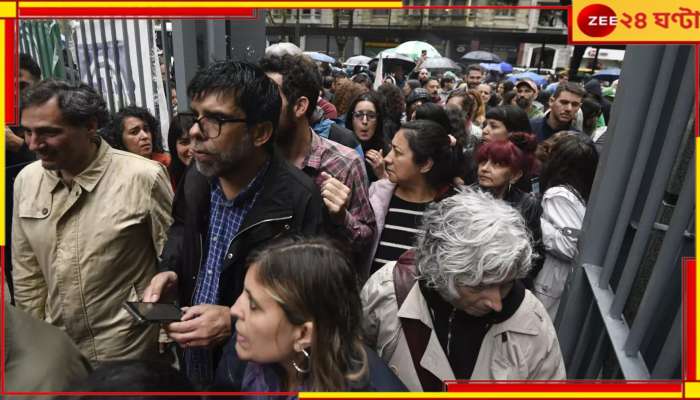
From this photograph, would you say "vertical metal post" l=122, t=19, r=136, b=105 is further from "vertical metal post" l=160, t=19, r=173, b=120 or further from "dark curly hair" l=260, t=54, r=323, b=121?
"dark curly hair" l=260, t=54, r=323, b=121

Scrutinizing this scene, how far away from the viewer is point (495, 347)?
55.2 inches

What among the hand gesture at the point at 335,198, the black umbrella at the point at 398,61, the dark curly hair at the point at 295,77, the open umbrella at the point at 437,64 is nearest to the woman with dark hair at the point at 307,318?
the hand gesture at the point at 335,198

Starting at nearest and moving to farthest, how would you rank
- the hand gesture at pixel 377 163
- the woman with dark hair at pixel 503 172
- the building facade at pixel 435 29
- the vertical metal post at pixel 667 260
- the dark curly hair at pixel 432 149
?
1. the vertical metal post at pixel 667 260
2. the dark curly hair at pixel 432 149
3. the woman with dark hair at pixel 503 172
4. the hand gesture at pixel 377 163
5. the building facade at pixel 435 29

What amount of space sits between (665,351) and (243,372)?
1110 millimetres

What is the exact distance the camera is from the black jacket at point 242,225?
1.49 m

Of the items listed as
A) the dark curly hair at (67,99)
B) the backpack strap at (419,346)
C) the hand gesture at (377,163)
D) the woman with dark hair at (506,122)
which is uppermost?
the dark curly hair at (67,99)

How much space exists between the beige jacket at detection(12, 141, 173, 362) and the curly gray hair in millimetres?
1155

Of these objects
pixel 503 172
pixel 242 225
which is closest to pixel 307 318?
pixel 242 225

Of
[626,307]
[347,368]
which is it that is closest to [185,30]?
[347,368]

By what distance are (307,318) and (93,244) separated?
3.58 ft

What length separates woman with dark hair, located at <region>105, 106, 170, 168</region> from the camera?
282cm

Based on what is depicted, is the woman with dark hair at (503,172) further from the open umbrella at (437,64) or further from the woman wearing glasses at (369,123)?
the open umbrella at (437,64)

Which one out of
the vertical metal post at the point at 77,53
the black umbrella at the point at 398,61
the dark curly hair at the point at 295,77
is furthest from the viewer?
the black umbrella at the point at 398,61

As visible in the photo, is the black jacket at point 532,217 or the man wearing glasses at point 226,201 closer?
the man wearing glasses at point 226,201
